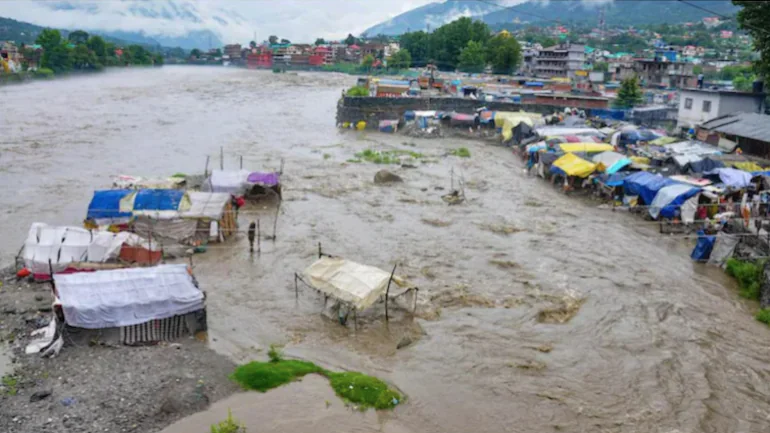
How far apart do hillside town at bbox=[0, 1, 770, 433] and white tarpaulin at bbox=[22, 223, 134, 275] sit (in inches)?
1.8

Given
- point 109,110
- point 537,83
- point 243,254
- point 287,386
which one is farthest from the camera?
point 537,83

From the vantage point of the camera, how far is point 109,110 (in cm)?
4572

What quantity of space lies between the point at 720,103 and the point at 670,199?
538 inches

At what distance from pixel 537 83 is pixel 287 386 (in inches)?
2010

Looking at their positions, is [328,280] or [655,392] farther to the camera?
[328,280]

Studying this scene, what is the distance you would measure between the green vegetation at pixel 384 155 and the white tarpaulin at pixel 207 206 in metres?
13.7

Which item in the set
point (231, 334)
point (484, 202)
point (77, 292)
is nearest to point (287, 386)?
point (231, 334)

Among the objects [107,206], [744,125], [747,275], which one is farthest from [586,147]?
[107,206]

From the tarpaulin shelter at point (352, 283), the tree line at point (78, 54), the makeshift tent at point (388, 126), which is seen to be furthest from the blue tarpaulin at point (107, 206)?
the tree line at point (78, 54)

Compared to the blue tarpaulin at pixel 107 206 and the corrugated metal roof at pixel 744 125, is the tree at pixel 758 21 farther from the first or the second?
the blue tarpaulin at pixel 107 206

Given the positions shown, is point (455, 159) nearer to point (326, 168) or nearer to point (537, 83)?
point (326, 168)

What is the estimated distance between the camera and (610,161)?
77.6 feet

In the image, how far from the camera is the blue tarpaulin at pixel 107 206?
16.3 meters

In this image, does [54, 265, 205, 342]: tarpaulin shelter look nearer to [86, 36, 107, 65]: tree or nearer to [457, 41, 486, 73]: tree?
[457, 41, 486, 73]: tree
